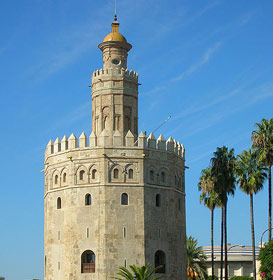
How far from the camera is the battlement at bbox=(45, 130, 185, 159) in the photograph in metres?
51.8

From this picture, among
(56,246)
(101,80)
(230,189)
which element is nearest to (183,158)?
(230,189)

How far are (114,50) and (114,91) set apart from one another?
12.9 ft

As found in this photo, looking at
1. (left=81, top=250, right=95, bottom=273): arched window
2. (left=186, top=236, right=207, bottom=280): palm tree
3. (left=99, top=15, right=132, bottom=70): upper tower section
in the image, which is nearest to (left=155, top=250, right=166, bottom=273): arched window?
(left=81, top=250, right=95, bottom=273): arched window

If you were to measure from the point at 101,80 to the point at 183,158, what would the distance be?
9927mm

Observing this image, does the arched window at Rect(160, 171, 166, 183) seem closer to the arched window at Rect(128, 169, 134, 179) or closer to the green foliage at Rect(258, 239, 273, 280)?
the arched window at Rect(128, 169, 134, 179)

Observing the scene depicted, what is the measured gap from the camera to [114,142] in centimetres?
5184

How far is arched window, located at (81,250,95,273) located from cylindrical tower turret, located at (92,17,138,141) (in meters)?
10.0

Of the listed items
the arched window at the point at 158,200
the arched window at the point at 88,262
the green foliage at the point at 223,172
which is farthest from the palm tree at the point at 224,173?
the arched window at the point at 88,262

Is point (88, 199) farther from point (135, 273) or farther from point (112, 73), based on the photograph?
point (112, 73)

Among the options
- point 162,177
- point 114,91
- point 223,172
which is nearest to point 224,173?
point 223,172

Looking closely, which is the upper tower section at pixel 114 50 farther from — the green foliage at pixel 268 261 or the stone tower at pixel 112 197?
the green foliage at pixel 268 261

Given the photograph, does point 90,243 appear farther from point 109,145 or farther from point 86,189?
point 109,145

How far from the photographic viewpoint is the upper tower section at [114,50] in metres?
56.3

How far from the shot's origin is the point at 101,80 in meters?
55.6
